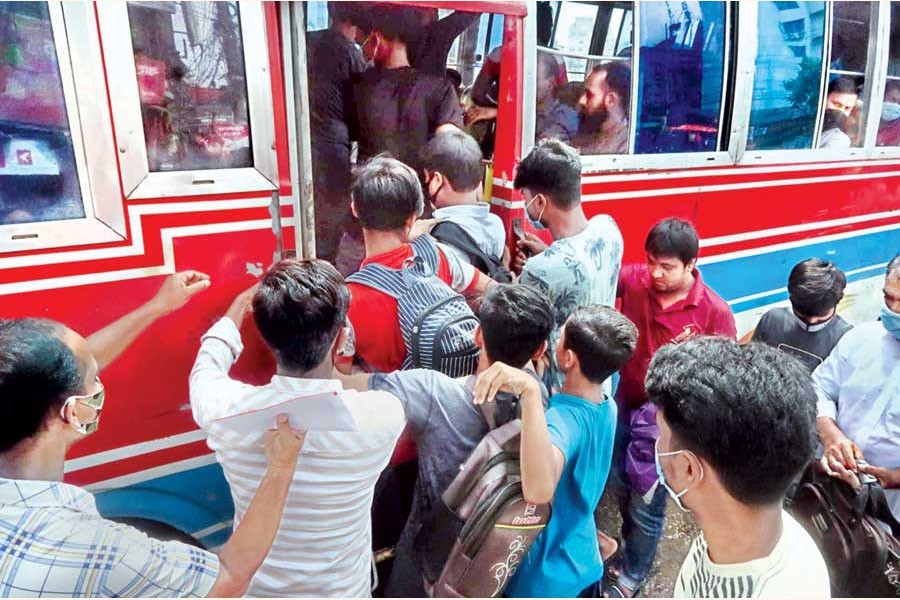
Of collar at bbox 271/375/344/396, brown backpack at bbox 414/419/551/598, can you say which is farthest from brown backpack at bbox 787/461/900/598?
collar at bbox 271/375/344/396

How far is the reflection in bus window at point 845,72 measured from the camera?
3.68 m

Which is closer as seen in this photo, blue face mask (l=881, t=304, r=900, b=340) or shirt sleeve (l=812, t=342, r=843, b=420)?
blue face mask (l=881, t=304, r=900, b=340)

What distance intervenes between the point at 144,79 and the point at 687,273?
2053 millimetres

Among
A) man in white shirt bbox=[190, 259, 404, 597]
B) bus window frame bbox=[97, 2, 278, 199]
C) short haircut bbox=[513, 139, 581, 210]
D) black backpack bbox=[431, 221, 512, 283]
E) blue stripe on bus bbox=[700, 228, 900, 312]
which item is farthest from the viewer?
blue stripe on bus bbox=[700, 228, 900, 312]

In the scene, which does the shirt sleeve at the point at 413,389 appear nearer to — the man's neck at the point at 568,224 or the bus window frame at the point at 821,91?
the man's neck at the point at 568,224

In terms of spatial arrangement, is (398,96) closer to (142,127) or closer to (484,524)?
(142,127)

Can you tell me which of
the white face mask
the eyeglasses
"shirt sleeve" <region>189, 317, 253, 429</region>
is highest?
the white face mask

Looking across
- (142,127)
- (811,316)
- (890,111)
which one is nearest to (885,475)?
(811,316)

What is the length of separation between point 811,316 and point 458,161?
1749 millimetres

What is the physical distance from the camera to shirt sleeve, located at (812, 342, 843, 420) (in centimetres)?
229

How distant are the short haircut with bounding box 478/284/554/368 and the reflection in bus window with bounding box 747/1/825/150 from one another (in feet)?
7.76

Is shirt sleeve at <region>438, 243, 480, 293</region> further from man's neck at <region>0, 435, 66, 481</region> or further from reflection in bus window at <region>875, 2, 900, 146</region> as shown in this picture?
reflection in bus window at <region>875, 2, 900, 146</region>

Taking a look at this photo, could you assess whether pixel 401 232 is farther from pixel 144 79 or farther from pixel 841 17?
pixel 841 17

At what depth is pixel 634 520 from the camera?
270 cm
